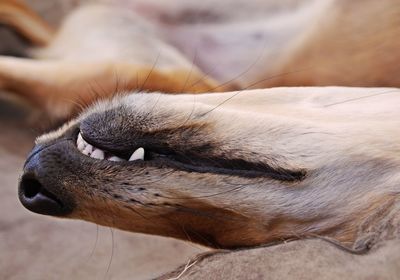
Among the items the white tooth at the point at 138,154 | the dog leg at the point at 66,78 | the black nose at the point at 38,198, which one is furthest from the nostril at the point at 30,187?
the dog leg at the point at 66,78

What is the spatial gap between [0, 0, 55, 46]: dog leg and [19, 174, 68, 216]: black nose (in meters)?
1.38

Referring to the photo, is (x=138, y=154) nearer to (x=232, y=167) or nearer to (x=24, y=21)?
(x=232, y=167)

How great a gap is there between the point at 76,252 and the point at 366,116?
818mm

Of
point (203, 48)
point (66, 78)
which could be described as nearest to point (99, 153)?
point (66, 78)

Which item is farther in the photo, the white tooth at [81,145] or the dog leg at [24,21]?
the dog leg at [24,21]

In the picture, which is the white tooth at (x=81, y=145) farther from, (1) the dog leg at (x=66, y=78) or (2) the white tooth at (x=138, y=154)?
(1) the dog leg at (x=66, y=78)

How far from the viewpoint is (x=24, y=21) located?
7.89 feet

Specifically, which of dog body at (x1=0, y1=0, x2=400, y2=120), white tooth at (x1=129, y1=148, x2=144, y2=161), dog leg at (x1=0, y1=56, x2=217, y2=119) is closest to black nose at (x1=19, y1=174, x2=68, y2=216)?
white tooth at (x1=129, y1=148, x2=144, y2=161)

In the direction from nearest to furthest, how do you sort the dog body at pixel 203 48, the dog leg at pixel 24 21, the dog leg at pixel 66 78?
the dog body at pixel 203 48 → the dog leg at pixel 66 78 → the dog leg at pixel 24 21

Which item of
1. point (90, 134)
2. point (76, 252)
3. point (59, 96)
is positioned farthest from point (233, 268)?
point (59, 96)

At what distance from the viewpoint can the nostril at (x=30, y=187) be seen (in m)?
1.10

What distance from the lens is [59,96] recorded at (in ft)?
6.97

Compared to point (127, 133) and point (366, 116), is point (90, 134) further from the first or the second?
point (366, 116)

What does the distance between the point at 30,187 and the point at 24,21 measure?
4.63 feet
